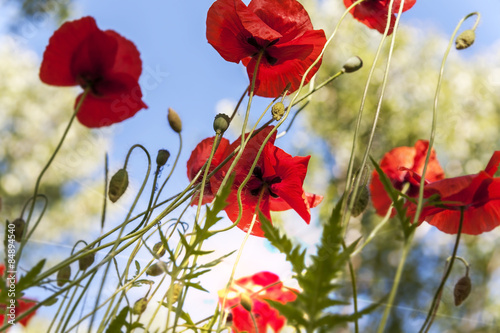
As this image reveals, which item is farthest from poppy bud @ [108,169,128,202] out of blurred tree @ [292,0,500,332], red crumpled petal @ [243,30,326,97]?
blurred tree @ [292,0,500,332]

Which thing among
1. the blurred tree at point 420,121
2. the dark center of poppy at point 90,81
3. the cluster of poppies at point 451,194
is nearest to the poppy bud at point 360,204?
the cluster of poppies at point 451,194

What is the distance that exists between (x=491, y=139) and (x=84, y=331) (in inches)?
174

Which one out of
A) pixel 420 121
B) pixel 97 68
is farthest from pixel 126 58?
pixel 420 121

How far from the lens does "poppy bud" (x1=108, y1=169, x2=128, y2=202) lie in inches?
14.0

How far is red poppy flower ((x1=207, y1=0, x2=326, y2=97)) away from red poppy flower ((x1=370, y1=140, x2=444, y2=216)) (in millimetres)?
151

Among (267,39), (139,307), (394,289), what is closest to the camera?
(394,289)

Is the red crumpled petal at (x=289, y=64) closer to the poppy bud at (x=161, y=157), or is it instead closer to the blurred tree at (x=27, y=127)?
the poppy bud at (x=161, y=157)

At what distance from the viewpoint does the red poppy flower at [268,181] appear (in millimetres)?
396

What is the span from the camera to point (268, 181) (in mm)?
424

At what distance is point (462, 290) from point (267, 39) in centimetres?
25

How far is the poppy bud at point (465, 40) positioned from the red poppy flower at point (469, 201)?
0.28 ft

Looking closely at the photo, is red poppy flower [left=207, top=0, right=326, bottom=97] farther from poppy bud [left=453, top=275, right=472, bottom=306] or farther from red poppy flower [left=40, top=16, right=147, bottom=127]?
poppy bud [left=453, top=275, right=472, bottom=306]

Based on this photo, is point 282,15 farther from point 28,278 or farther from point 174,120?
point 28,278

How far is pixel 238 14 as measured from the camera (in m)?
0.40
